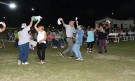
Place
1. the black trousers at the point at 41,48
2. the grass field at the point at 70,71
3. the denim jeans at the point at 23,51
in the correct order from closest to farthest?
1. the grass field at the point at 70,71
2. the denim jeans at the point at 23,51
3. the black trousers at the point at 41,48

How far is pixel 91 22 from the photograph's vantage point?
99375 millimetres

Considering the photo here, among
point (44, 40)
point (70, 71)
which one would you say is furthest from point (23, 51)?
point (70, 71)

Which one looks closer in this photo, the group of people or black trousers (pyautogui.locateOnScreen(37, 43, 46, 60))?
the group of people

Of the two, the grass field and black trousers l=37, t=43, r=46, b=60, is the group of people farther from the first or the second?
the grass field

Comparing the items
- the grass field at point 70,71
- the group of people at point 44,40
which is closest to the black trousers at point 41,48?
the group of people at point 44,40

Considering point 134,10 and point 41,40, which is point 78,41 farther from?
point 134,10

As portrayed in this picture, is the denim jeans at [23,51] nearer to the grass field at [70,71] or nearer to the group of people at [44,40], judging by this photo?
the group of people at [44,40]

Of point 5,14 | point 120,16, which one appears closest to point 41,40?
point 120,16

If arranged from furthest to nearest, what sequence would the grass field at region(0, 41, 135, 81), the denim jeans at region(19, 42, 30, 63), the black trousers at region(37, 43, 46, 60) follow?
→ the black trousers at region(37, 43, 46, 60) < the denim jeans at region(19, 42, 30, 63) < the grass field at region(0, 41, 135, 81)

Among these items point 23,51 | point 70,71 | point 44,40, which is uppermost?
point 44,40

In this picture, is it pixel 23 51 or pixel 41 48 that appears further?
pixel 41 48

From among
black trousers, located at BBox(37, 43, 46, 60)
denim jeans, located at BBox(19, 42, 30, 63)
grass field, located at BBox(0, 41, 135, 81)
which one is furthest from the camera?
black trousers, located at BBox(37, 43, 46, 60)

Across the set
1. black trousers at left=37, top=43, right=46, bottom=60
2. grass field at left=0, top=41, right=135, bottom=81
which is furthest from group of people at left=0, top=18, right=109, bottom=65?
grass field at left=0, top=41, right=135, bottom=81

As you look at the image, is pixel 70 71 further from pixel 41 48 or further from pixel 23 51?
pixel 23 51
